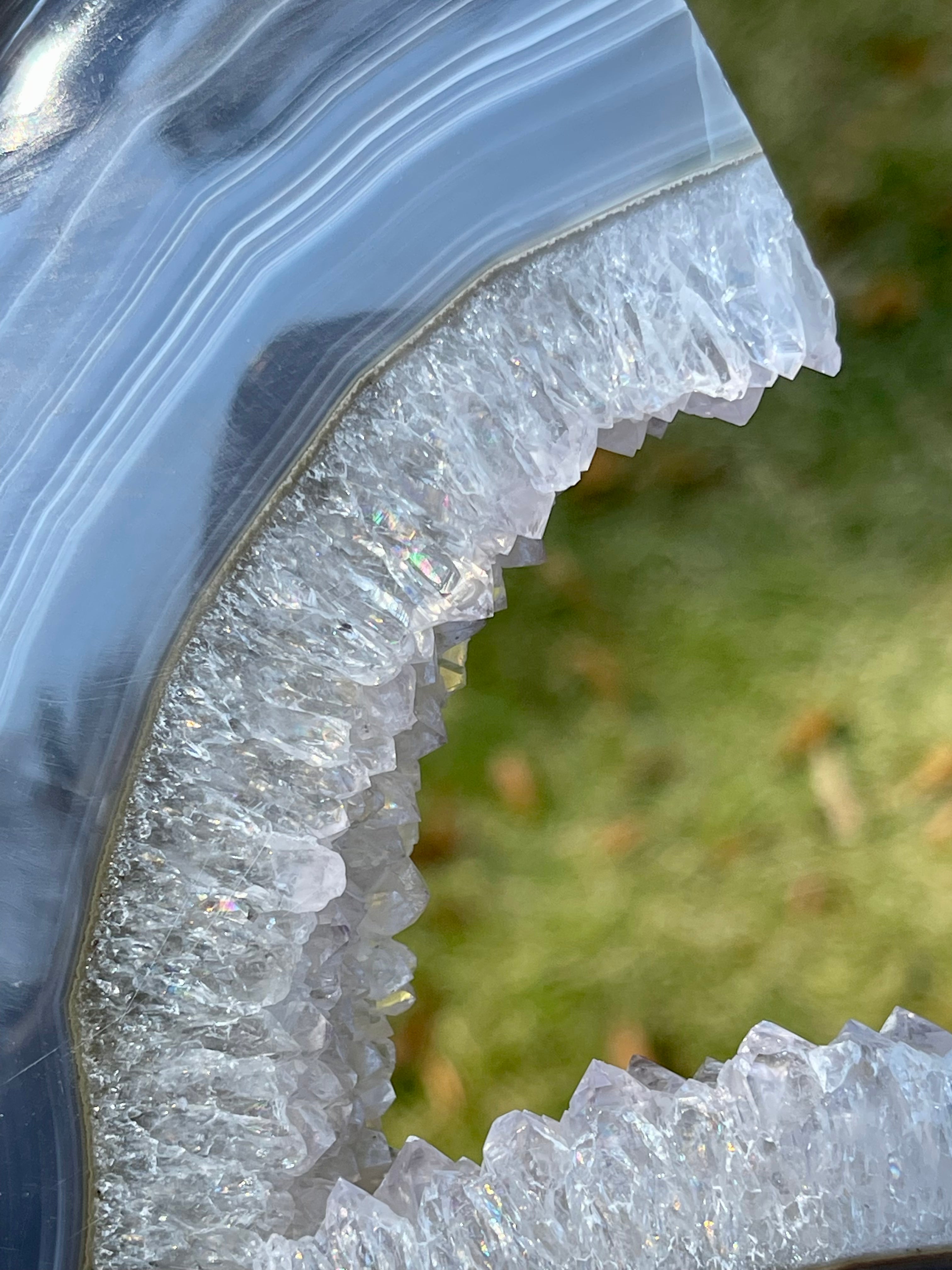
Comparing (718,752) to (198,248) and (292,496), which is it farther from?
(198,248)

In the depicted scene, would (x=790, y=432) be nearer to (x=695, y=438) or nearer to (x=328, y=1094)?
A: (x=695, y=438)

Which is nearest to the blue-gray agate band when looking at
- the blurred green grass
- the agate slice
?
the agate slice

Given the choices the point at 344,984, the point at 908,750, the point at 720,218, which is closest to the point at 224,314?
the point at 720,218

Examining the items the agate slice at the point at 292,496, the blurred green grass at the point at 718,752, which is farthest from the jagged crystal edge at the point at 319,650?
the blurred green grass at the point at 718,752

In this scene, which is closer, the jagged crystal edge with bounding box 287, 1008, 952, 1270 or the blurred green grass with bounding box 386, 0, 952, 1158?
the jagged crystal edge with bounding box 287, 1008, 952, 1270

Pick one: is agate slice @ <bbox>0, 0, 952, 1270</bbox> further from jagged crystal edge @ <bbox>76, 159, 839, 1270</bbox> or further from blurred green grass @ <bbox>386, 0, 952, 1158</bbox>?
blurred green grass @ <bbox>386, 0, 952, 1158</bbox>

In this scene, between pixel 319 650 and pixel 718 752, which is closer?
pixel 319 650

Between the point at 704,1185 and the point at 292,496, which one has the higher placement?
the point at 292,496

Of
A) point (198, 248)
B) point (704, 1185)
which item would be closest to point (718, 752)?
point (704, 1185)
